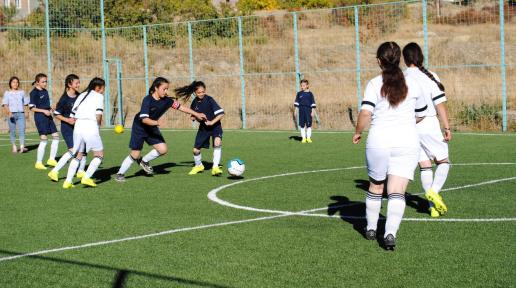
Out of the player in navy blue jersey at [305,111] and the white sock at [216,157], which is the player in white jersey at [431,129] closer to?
the white sock at [216,157]

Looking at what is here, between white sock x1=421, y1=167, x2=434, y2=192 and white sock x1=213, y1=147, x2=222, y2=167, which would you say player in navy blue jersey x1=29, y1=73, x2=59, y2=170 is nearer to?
white sock x1=213, y1=147, x2=222, y2=167

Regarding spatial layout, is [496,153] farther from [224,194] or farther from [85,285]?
[85,285]

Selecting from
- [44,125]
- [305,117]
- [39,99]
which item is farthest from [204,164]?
[305,117]

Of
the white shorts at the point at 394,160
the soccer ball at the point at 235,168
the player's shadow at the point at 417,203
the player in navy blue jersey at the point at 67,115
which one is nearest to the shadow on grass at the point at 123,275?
the white shorts at the point at 394,160

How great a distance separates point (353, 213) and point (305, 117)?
1344 centimetres

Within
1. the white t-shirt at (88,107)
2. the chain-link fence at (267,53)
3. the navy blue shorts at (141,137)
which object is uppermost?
the chain-link fence at (267,53)

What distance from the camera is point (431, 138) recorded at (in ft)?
32.9

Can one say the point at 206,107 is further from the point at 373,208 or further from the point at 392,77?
the point at 392,77

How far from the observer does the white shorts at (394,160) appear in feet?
25.9

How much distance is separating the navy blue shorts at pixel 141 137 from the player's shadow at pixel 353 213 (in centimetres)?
441

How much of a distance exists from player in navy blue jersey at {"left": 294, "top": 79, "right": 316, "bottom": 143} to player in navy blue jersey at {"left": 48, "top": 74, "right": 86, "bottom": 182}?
8.42 meters

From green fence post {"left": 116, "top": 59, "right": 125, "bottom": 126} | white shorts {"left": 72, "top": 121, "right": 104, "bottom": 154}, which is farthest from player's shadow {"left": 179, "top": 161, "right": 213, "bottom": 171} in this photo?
green fence post {"left": 116, "top": 59, "right": 125, "bottom": 126}

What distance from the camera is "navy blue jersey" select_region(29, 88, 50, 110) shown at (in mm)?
18781

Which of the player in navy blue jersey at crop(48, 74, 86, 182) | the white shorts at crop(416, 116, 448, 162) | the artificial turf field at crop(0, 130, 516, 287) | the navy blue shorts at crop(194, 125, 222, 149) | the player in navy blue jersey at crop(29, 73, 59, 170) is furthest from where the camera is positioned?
the player in navy blue jersey at crop(29, 73, 59, 170)
